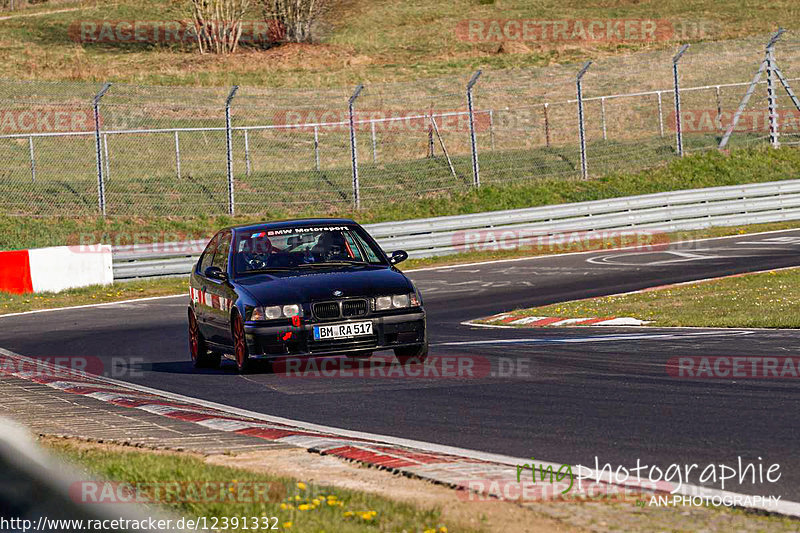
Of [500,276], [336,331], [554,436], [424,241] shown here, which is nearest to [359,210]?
[424,241]

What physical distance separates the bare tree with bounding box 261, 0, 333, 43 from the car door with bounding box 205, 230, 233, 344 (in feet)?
143

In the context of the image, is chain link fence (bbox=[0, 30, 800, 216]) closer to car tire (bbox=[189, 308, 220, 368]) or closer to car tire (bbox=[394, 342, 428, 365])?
car tire (bbox=[189, 308, 220, 368])

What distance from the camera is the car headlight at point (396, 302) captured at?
1148cm

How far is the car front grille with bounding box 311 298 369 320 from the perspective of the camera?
448 inches

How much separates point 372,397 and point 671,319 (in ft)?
21.5

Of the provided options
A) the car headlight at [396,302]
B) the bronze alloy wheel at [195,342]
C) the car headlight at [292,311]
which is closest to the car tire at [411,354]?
the car headlight at [396,302]

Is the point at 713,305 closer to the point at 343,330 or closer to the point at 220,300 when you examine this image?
the point at 343,330

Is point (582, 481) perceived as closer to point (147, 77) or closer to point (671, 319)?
point (671, 319)

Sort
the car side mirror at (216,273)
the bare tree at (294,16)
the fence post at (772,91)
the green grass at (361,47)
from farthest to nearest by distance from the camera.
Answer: the bare tree at (294,16)
the green grass at (361,47)
the fence post at (772,91)
the car side mirror at (216,273)

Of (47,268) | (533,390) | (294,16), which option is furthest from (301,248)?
(294,16)

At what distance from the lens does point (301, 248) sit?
12.8m

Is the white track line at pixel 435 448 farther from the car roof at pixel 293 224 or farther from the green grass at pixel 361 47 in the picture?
the green grass at pixel 361 47

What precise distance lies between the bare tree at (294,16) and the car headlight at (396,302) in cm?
4534

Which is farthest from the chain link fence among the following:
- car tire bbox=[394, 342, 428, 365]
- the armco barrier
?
car tire bbox=[394, 342, 428, 365]
